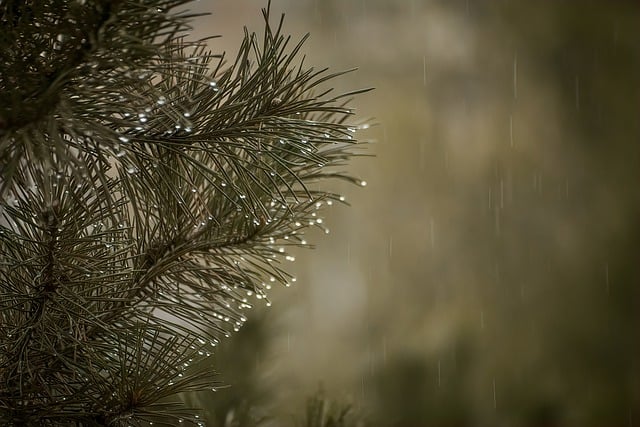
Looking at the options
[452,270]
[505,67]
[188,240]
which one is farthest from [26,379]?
[505,67]

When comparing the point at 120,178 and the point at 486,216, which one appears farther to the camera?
the point at 486,216

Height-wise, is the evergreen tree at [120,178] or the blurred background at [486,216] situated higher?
the blurred background at [486,216]

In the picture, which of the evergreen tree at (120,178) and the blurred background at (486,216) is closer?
the evergreen tree at (120,178)

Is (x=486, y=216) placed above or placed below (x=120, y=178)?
above
